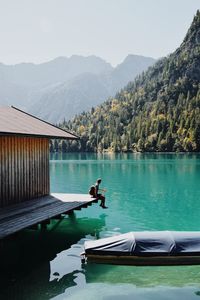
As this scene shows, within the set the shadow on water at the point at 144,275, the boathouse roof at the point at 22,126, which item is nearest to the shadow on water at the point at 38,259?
the shadow on water at the point at 144,275

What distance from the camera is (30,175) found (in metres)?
26.6

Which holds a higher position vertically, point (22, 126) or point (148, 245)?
point (22, 126)

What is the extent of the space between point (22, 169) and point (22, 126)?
108 inches

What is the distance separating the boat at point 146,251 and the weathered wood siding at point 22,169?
767 cm

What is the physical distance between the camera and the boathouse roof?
22.7 m

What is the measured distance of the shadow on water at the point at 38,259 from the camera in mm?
16016

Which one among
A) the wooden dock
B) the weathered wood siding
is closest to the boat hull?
the wooden dock

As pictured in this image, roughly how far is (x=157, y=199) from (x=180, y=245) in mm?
24425

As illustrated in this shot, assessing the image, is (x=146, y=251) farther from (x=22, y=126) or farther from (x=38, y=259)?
(x=22, y=126)

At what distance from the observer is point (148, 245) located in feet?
58.9

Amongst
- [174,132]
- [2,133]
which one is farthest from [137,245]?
[174,132]

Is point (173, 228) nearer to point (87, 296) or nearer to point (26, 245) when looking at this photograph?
point (26, 245)

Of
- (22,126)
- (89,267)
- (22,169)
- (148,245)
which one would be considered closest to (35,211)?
(22,169)

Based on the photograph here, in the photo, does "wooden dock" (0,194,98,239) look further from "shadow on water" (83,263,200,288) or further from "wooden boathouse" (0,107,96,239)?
"shadow on water" (83,263,200,288)
